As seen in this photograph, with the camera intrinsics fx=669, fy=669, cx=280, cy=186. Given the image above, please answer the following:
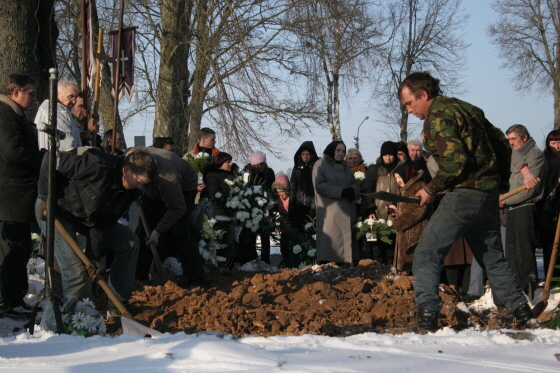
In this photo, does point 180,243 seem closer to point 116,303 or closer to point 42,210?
point 116,303

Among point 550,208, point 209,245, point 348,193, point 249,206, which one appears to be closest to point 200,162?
point 249,206

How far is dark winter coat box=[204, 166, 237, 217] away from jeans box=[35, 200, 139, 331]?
350 cm

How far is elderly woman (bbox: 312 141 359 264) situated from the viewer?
352 inches

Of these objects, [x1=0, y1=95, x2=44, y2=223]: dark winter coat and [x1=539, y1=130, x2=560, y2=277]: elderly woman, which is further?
[x1=539, y1=130, x2=560, y2=277]: elderly woman

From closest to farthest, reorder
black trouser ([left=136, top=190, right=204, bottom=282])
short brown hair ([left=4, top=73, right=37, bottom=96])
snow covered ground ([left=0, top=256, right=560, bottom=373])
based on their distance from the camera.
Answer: snow covered ground ([left=0, top=256, right=560, bottom=373])
short brown hair ([left=4, top=73, right=37, bottom=96])
black trouser ([left=136, top=190, right=204, bottom=282])

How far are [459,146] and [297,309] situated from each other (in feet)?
6.38

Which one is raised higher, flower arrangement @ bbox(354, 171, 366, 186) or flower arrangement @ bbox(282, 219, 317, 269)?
flower arrangement @ bbox(354, 171, 366, 186)

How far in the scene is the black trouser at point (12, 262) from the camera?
18.8ft

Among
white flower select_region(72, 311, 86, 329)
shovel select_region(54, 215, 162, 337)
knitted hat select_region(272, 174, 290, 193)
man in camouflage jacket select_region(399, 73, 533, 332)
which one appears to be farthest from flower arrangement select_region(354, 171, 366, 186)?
white flower select_region(72, 311, 86, 329)

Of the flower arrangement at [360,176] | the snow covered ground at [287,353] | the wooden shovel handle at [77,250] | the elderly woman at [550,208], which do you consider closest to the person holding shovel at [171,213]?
the wooden shovel handle at [77,250]

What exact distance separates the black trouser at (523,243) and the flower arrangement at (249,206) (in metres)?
3.27

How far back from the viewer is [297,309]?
5625mm

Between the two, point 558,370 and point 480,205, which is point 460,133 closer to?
point 480,205

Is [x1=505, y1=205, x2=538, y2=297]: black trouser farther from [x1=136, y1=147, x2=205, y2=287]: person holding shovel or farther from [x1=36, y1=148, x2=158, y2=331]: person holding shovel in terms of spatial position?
[x1=36, y1=148, x2=158, y2=331]: person holding shovel
